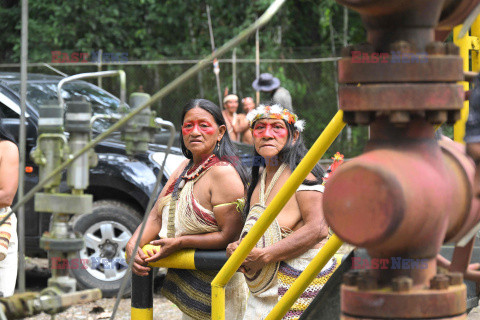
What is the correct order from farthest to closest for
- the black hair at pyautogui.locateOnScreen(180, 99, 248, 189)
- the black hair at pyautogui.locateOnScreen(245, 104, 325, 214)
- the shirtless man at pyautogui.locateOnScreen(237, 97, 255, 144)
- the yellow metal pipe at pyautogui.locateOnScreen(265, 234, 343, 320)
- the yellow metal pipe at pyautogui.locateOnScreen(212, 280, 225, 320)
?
the shirtless man at pyautogui.locateOnScreen(237, 97, 255, 144)
the black hair at pyautogui.locateOnScreen(180, 99, 248, 189)
the black hair at pyautogui.locateOnScreen(245, 104, 325, 214)
the yellow metal pipe at pyautogui.locateOnScreen(212, 280, 225, 320)
the yellow metal pipe at pyautogui.locateOnScreen(265, 234, 343, 320)

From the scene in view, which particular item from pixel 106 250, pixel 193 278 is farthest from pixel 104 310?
pixel 193 278

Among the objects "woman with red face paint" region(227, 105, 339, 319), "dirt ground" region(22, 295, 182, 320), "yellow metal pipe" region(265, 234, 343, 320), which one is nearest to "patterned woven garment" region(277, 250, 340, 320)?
"woman with red face paint" region(227, 105, 339, 319)

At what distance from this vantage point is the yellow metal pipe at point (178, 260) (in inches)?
165

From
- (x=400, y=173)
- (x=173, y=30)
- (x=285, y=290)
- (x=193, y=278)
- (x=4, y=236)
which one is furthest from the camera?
(x=173, y=30)

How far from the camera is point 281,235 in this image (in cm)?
398

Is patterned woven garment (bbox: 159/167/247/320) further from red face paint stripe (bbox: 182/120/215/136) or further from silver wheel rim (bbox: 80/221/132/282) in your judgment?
silver wheel rim (bbox: 80/221/132/282)

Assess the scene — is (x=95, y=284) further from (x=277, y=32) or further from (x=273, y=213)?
(x=277, y=32)

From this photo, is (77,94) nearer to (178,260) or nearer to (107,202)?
(107,202)

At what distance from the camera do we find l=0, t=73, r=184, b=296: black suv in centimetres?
739

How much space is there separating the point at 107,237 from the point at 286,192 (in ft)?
15.8

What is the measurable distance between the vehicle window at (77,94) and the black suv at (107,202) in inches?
5.8

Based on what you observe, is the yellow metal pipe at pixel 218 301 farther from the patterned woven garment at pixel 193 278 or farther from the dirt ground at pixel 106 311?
the dirt ground at pixel 106 311

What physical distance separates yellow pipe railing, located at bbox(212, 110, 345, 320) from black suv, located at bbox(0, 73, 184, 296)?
4100 mm

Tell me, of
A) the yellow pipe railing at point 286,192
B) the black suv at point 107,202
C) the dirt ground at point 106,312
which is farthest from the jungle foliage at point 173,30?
the yellow pipe railing at point 286,192
